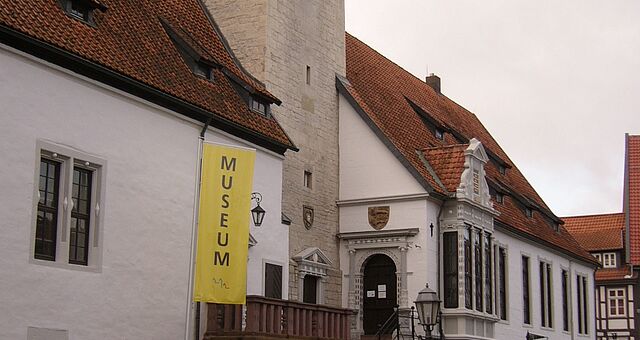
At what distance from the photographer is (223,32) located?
28.6m

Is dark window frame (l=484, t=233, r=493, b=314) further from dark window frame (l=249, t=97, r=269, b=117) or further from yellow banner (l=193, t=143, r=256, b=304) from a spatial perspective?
yellow banner (l=193, t=143, r=256, b=304)

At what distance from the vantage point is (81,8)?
20.1 meters

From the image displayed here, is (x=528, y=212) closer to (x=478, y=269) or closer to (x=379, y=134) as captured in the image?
(x=478, y=269)

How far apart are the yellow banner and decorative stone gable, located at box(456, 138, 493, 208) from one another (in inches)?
453

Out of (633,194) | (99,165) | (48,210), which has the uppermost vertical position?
(633,194)

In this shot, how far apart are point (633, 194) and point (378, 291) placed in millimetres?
32716

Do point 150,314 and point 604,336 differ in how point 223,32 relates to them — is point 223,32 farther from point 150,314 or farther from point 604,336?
point 604,336

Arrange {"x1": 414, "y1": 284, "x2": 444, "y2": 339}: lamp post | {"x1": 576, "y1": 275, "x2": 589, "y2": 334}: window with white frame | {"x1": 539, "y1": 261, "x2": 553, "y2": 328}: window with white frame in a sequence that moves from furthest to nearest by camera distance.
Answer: {"x1": 576, "y1": 275, "x2": 589, "y2": 334}: window with white frame
{"x1": 539, "y1": 261, "x2": 553, "y2": 328}: window with white frame
{"x1": 414, "y1": 284, "x2": 444, "y2": 339}: lamp post

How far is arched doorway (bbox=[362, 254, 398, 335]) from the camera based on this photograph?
30766 mm

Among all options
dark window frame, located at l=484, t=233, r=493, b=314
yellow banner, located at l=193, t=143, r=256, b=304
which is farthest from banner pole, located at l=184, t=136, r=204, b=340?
dark window frame, located at l=484, t=233, r=493, b=314

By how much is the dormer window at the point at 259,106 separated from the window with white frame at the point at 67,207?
6.66m

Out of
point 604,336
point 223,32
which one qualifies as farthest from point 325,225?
point 604,336

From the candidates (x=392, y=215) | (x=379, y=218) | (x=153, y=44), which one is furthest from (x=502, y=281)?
(x=153, y=44)

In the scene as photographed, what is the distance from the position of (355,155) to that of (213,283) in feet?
39.0
